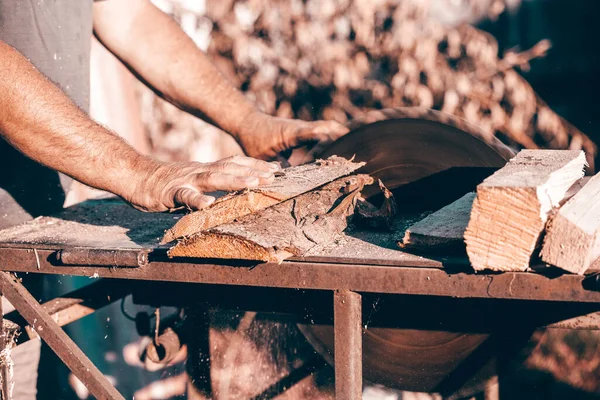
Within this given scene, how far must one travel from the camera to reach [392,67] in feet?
15.1

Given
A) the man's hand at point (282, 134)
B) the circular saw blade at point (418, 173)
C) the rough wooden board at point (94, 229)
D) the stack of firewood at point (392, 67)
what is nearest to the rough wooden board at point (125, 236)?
the rough wooden board at point (94, 229)

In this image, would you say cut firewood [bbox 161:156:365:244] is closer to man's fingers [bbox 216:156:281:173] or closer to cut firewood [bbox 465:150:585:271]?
man's fingers [bbox 216:156:281:173]

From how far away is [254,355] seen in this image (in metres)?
3.75

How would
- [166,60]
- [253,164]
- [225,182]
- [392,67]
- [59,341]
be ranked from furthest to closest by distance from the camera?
[392,67], [166,60], [59,341], [253,164], [225,182]

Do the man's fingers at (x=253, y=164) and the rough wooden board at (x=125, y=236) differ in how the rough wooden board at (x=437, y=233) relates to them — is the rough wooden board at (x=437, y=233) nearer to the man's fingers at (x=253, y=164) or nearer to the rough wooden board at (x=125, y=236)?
the rough wooden board at (x=125, y=236)

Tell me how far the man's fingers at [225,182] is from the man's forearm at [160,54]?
1251mm

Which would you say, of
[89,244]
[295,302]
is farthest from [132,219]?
[295,302]

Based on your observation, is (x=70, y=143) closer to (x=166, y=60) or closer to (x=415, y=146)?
(x=166, y=60)

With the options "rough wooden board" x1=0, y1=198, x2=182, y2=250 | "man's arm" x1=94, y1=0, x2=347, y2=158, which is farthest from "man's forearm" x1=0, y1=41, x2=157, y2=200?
"man's arm" x1=94, y1=0, x2=347, y2=158

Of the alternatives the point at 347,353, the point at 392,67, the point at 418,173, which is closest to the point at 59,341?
the point at 347,353

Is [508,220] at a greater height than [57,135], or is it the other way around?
[57,135]

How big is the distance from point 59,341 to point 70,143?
0.66 metres

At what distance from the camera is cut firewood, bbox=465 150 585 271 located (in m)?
1.76

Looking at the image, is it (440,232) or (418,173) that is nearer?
(440,232)
